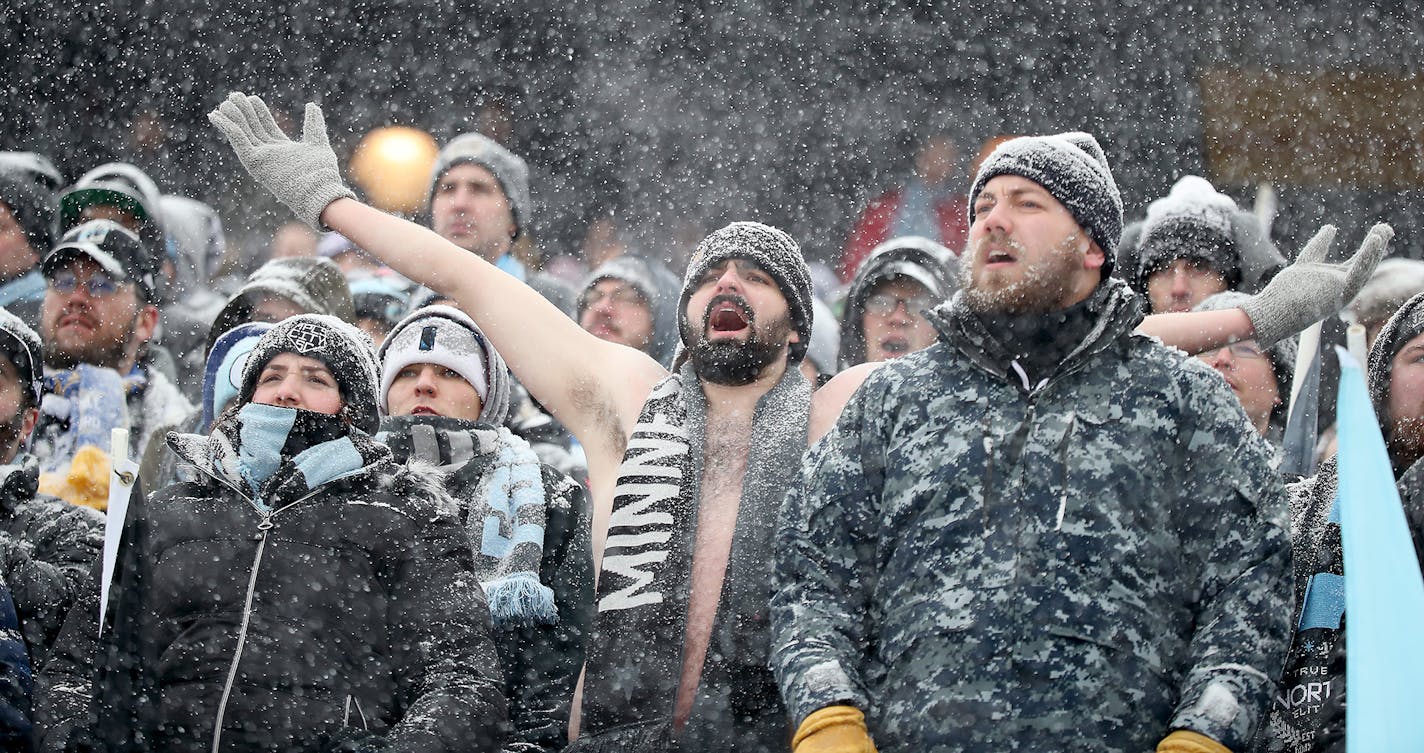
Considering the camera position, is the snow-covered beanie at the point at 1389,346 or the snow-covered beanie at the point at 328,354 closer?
the snow-covered beanie at the point at 1389,346

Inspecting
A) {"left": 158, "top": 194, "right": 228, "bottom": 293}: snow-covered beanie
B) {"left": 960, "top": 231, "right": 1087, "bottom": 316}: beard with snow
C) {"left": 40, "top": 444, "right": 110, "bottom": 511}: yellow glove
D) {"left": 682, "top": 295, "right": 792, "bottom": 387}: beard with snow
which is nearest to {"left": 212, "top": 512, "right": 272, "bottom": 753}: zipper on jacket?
{"left": 682, "top": 295, "right": 792, "bottom": 387}: beard with snow

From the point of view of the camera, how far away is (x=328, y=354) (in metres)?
3.53

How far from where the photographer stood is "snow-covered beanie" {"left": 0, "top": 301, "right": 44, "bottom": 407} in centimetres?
A: 389

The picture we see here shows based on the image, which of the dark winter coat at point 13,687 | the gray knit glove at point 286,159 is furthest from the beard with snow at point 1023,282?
the dark winter coat at point 13,687

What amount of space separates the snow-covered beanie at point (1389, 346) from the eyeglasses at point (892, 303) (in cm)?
173

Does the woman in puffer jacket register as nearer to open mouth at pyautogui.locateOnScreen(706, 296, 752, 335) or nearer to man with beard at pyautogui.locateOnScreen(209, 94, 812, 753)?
man with beard at pyautogui.locateOnScreen(209, 94, 812, 753)

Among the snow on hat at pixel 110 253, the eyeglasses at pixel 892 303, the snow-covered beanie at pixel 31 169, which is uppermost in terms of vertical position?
the snow-covered beanie at pixel 31 169

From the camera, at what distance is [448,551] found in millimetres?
3348

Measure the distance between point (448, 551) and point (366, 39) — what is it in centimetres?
554

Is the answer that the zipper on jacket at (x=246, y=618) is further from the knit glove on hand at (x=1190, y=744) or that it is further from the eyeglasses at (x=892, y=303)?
the eyeglasses at (x=892, y=303)

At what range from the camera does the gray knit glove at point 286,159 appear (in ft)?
12.0

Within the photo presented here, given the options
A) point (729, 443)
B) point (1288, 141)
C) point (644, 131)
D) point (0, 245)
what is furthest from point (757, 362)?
point (644, 131)

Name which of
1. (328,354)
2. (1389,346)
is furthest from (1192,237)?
(328,354)

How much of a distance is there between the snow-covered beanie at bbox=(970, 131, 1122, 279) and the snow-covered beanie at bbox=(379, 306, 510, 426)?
174 centimetres
